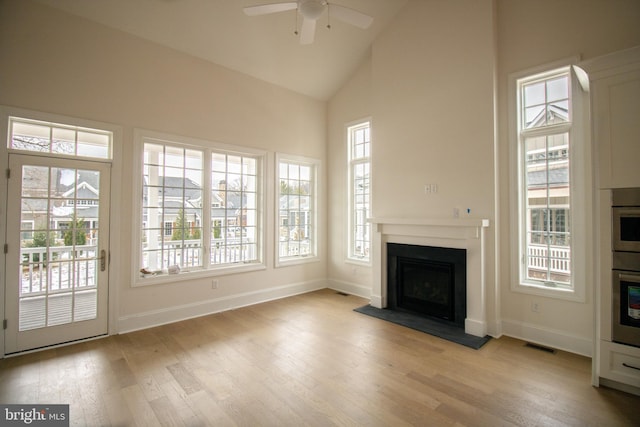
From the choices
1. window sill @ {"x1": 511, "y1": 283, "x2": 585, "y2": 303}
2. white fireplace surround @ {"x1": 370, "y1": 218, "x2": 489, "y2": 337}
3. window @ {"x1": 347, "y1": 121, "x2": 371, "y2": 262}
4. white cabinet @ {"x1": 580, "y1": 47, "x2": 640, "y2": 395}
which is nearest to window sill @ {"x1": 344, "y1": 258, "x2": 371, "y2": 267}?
window @ {"x1": 347, "y1": 121, "x2": 371, "y2": 262}

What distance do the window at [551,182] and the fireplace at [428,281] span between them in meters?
0.69

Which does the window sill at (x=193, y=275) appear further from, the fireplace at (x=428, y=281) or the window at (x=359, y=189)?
the fireplace at (x=428, y=281)

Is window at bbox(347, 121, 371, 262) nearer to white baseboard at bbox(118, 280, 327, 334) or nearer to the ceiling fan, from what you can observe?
white baseboard at bbox(118, 280, 327, 334)

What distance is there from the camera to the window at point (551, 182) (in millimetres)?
3154

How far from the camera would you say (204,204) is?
4336 mm

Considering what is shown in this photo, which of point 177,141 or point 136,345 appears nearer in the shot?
point 136,345

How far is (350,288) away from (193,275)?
2.68 metres

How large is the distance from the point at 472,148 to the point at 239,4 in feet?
11.3

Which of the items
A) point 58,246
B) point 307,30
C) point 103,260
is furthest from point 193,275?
point 307,30

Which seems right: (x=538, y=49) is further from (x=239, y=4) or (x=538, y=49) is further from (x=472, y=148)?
(x=239, y=4)

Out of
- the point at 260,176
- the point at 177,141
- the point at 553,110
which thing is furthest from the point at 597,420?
the point at 177,141

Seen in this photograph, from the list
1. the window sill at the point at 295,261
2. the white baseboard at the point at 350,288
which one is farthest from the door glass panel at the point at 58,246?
the white baseboard at the point at 350,288

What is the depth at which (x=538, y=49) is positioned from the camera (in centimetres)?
336

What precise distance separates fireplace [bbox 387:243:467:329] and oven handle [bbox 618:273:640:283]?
145 cm
